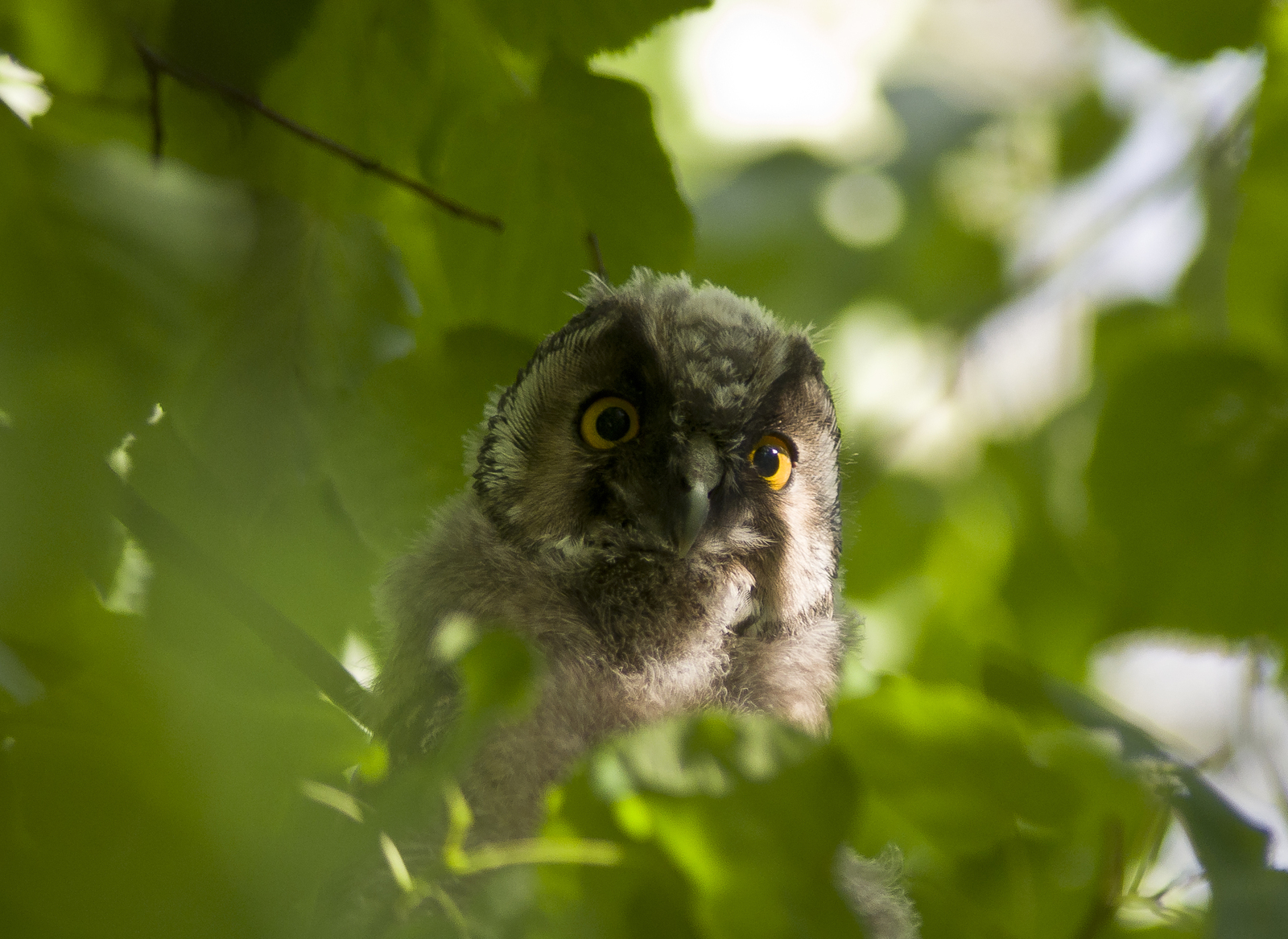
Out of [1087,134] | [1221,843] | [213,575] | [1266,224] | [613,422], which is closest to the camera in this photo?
[1221,843]

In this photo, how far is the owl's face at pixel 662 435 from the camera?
52.0 inches

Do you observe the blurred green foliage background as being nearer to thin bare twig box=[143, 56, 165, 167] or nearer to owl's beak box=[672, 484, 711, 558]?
→ thin bare twig box=[143, 56, 165, 167]

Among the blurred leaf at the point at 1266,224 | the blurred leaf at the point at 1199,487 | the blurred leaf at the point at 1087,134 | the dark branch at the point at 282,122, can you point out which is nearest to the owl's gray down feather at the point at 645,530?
the dark branch at the point at 282,122

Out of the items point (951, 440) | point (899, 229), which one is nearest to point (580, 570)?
point (951, 440)

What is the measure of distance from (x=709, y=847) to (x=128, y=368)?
67 cm

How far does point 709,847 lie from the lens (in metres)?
0.70

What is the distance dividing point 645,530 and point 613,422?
5.9 inches

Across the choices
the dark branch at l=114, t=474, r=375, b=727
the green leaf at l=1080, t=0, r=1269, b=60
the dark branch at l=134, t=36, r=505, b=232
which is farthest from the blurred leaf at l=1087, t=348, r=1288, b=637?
the dark branch at l=114, t=474, r=375, b=727

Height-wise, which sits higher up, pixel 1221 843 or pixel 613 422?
pixel 613 422

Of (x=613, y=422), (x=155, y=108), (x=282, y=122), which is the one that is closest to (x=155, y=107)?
(x=155, y=108)

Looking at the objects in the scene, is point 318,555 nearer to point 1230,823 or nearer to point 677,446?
point 677,446

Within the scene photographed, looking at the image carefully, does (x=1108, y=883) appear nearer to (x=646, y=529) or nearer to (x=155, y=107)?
(x=646, y=529)

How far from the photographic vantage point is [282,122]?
3.57 ft

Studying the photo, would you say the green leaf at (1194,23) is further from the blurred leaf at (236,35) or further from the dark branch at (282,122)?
the blurred leaf at (236,35)
